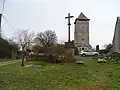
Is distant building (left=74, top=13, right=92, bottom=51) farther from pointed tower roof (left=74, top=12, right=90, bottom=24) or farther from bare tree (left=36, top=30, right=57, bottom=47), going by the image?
bare tree (left=36, top=30, right=57, bottom=47)

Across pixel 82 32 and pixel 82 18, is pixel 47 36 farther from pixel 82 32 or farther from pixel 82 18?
pixel 82 18

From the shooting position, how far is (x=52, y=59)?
30750 millimetres

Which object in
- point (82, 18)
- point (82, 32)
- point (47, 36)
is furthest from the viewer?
point (47, 36)

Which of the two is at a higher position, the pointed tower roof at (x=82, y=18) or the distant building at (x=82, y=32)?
the pointed tower roof at (x=82, y=18)

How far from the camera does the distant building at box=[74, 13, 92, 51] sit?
274 ft

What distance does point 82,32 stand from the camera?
85.4 metres

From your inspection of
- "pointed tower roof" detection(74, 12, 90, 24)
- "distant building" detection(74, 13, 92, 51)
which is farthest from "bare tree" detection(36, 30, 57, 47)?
"pointed tower roof" detection(74, 12, 90, 24)

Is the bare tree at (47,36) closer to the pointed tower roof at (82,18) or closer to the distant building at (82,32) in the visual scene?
the distant building at (82,32)

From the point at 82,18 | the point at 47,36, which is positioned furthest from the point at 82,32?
the point at 47,36

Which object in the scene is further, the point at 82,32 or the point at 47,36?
the point at 47,36

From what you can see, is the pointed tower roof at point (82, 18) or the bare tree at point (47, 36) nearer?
the bare tree at point (47, 36)

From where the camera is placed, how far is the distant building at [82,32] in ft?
274

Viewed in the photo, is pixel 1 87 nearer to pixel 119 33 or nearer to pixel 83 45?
pixel 119 33

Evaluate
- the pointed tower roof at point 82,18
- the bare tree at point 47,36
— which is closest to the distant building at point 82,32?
the pointed tower roof at point 82,18
